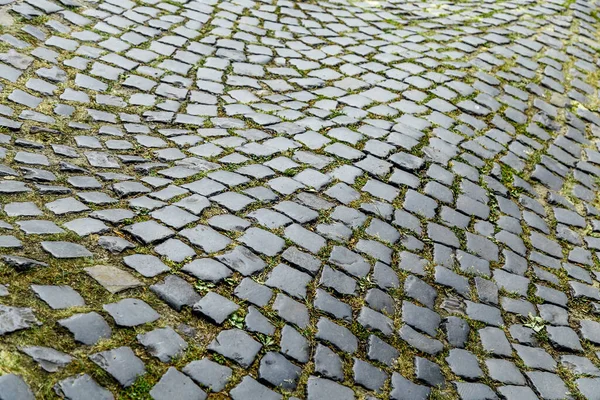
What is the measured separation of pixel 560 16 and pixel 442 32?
1.77 metres

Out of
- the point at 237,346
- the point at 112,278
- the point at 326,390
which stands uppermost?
the point at 112,278

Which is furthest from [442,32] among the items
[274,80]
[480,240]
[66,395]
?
[66,395]

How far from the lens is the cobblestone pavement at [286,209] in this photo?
9.82 feet

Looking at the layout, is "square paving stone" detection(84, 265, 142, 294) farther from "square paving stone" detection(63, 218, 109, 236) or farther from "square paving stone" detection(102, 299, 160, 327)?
"square paving stone" detection(63, 218, 109, 236)

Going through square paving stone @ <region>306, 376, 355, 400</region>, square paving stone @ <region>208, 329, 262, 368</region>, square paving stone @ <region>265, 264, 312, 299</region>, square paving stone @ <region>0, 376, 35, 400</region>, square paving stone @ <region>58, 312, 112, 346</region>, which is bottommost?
square paving stone @ <region>306, 376, 355, 400</region>

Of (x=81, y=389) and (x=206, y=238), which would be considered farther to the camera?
(x=206, y=238)

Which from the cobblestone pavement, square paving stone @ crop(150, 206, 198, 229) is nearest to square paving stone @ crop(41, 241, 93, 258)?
the cobblestone pavement

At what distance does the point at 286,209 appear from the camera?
4035mm

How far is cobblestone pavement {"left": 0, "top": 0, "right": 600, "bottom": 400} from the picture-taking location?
9.82ft

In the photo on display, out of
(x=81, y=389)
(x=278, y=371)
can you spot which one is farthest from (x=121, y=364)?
(x=278, y=371)

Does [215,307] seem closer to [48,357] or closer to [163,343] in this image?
[163,343]

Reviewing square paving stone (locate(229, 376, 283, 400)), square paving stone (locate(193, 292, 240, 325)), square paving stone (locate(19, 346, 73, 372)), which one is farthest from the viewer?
square paving stone (locate(193, 292, 240, 325))

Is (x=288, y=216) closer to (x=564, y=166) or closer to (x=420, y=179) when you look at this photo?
(x=420, y=179)

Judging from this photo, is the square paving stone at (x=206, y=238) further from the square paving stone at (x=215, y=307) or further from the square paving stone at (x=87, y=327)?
the square paving stone at (x=87, y=327)
